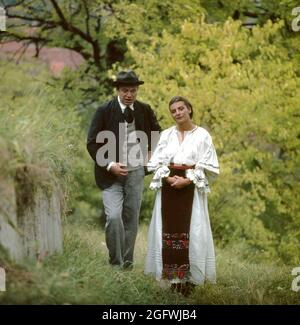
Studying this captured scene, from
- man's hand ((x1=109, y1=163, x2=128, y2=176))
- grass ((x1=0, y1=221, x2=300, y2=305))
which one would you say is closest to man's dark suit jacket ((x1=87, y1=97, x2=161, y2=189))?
man's hand ((x1=109, y1=163, x2=128, y2=176))

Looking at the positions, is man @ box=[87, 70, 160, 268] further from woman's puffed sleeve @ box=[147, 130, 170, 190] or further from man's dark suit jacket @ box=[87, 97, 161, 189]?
woman's puffed sleeve @ box=[147, 130, 170, 190]

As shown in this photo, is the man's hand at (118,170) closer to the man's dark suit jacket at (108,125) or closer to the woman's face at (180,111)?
the man's dark suit jacket at (108,125)

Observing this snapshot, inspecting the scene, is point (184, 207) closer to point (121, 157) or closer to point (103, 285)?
point (121, 157)

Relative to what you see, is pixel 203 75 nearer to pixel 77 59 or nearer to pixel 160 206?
pixel 160 206

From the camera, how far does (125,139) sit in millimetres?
7047

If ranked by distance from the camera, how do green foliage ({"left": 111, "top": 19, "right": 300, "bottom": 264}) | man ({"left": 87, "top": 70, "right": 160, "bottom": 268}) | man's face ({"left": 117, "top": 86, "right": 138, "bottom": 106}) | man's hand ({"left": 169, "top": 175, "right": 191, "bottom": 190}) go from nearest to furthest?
man's hand ({"left": 169, "top": 175, "right": 191, "bottom": 190}), man ({"left": 87, "top": 70, "right": 160, "bottom": 268}), man's face ({"left": 117, "top": 86, "right": 138, "bottom": 106}), green foliage ({"left": 111, "top": 19, "right": 300, "bottom": 264})

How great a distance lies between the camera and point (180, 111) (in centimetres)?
670

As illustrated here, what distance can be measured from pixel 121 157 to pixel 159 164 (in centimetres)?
44

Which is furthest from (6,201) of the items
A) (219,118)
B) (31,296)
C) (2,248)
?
(219,118)

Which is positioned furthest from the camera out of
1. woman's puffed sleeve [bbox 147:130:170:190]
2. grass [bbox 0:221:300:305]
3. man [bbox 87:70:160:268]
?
man [bbox 87:70:160:268]

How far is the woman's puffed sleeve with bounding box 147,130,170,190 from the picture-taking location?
22.1 feet

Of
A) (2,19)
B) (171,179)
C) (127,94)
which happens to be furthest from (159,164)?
(2,19)

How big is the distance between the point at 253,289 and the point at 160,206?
3.91 ft

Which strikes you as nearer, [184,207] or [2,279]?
[2,279]
